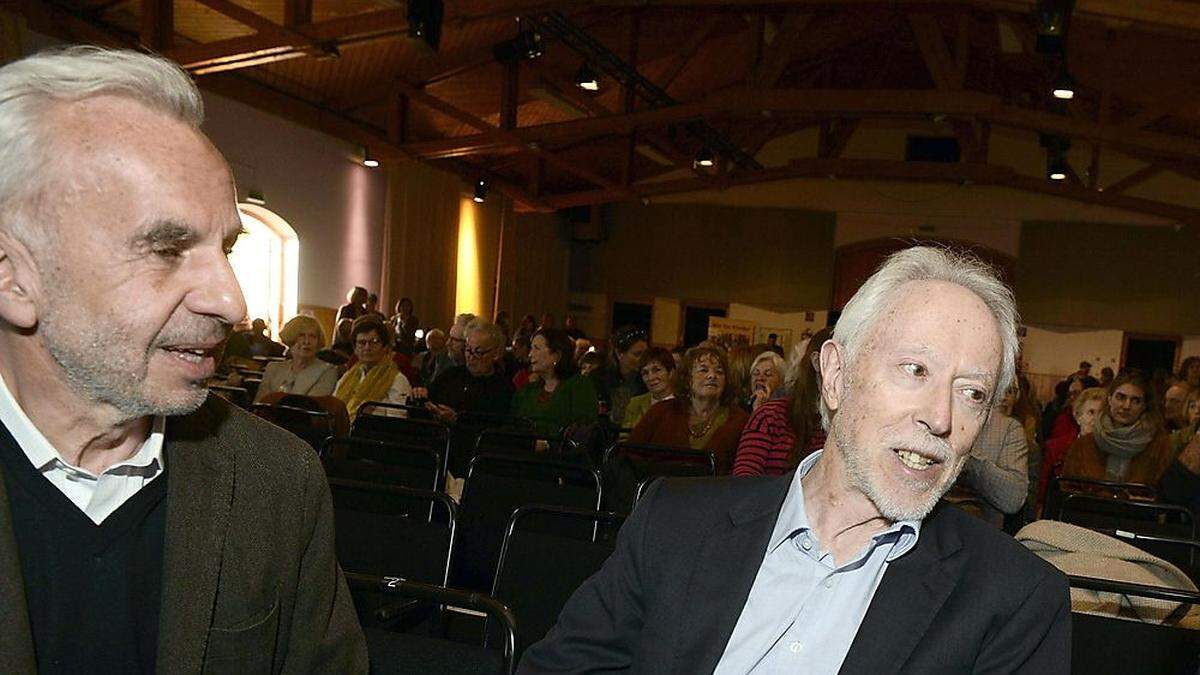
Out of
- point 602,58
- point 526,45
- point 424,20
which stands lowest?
point 424,20

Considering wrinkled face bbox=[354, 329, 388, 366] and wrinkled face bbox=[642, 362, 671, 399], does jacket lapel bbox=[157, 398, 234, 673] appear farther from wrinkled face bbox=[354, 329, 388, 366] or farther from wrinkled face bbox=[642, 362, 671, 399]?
wrinkled face bbox=[354, 329, 388, 366]

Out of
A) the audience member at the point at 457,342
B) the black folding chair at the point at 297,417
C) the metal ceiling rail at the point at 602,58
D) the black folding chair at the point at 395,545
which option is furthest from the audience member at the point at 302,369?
the metal ceiling rail at the point at 602,58

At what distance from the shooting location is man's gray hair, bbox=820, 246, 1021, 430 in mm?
1569

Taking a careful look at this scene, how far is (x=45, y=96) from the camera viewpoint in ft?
3.43

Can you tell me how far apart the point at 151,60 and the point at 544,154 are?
14058mm

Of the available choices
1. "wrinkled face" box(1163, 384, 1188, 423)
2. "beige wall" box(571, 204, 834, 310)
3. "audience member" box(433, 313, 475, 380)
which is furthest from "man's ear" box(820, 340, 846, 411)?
"beige wall" box(571, 204, 834, 310)

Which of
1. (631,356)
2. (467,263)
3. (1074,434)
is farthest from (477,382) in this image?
(467,263)

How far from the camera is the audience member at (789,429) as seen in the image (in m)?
3.11

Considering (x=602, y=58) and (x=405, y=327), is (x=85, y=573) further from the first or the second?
(x=602, y=58)

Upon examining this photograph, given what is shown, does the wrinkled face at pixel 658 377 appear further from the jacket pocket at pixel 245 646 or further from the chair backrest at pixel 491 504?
the jacket pocket at pixel 245 646

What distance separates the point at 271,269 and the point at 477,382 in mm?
7147

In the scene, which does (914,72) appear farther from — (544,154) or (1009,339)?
(1009,339)

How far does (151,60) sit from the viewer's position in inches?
45.3

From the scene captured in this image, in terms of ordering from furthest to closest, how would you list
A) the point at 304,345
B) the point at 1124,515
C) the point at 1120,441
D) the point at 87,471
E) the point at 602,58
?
the point at 602,58 < the point at 304,345 < the point at 1120,441 < the point at 1124,515 < the point at 87,471
